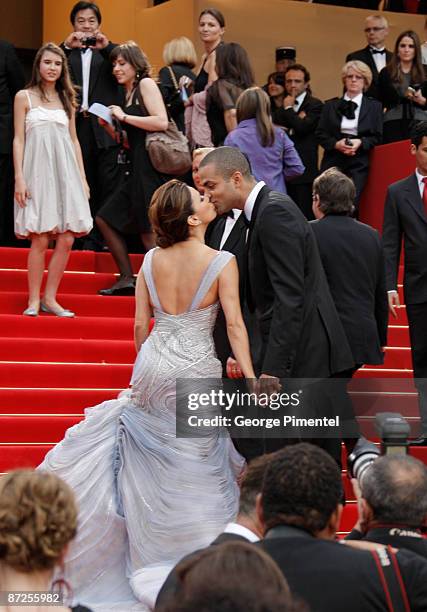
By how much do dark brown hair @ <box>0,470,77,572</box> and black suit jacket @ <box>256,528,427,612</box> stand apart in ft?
1.89

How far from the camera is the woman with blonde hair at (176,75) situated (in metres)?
9.91

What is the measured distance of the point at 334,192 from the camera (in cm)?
653

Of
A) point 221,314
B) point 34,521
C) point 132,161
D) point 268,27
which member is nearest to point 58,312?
point 132,161

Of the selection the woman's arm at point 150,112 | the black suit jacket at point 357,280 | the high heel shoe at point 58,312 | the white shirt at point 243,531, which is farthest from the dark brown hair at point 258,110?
the white shirt at point 243,531

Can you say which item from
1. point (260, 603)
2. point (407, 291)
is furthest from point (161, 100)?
point (260, 603)

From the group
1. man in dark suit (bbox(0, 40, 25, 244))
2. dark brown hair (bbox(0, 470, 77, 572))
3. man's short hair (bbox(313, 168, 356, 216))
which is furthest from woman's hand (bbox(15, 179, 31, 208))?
dark brown hair (bbox(0, 470, 77, 572))

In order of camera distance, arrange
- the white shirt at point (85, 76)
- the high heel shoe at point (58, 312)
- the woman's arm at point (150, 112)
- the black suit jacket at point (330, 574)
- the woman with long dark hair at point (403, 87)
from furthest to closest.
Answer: the woman with long dark hair at point (403, 87)
the white shirt at point (85, 76)
the woman's arm at point (150, 112)
the high heel shoe at point (58, 312)
the black suit jacket at point (330, 574)

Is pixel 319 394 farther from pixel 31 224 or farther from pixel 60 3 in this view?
pixel 60 3

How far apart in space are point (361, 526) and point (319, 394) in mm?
2045

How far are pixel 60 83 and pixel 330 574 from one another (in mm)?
6083

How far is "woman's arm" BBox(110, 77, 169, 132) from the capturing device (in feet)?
29.6

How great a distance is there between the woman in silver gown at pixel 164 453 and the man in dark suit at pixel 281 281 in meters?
0.17

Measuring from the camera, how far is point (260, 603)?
226cm

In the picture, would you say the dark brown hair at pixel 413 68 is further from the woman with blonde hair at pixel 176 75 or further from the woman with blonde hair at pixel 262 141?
the woman with blonde hair at pixel 262 141
